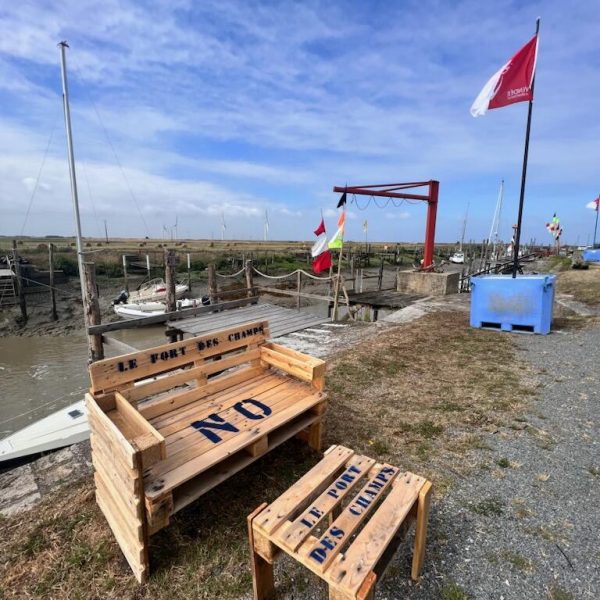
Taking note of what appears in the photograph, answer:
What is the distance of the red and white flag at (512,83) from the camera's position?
7.03m

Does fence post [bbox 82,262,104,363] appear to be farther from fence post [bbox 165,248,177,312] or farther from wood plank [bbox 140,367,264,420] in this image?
wood plank [bbox 140,367,264,420]

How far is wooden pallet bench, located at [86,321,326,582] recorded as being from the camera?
7.51 feet

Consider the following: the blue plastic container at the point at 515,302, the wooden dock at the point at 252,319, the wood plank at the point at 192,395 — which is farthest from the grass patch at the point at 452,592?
the blue plastic container at the point at 515,302

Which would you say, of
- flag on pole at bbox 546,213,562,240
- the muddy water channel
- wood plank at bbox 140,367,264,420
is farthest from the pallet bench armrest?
flag on pole at bbox 546,213,562,240

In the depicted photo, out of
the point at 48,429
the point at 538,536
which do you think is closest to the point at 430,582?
the point at 538,536

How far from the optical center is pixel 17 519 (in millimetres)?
2865

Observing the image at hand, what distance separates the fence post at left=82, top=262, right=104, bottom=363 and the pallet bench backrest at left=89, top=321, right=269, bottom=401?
4.73m

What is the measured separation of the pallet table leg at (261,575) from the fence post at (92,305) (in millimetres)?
6631

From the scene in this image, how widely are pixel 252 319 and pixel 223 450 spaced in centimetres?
708

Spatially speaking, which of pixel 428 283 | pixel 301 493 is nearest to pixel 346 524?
pixel 301 493

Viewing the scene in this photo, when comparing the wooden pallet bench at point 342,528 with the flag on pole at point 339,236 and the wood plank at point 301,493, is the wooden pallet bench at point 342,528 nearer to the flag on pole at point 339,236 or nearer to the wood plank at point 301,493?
the wood plank at point 301,493

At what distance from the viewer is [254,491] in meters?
3.14

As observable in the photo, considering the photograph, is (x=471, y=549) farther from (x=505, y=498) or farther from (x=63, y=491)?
(x=63, y=491)

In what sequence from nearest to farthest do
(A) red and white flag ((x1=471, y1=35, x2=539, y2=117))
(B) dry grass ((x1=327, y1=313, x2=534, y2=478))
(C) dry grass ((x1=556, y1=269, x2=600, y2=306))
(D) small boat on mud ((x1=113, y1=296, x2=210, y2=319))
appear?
1. (B) dry grass ((x1=327, y1=313, x2=534, y2=478))
2. (A) red and white flag ((x1=471, y1=35, x2=539, y2=117))
3. (C) dry grass ((x1=556, y1=269, x2=600, y2=306))
4. (D) small boat on mud ((x1=113, y1=296, x2=210, y2=319))
